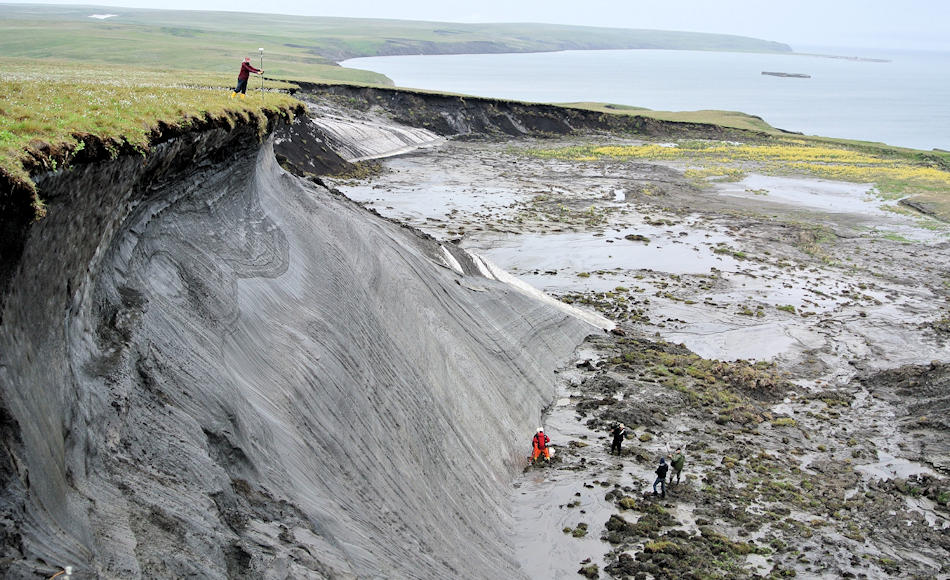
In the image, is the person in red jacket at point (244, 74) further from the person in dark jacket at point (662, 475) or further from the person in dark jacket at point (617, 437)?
the person in dark jacket at point (662, 475)

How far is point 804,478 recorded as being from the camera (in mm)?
18250

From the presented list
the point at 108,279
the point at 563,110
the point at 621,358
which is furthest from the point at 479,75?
the point at 108,279

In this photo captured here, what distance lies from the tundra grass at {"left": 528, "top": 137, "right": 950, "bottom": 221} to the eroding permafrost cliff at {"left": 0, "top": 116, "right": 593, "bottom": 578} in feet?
166

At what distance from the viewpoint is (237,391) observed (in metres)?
11.6

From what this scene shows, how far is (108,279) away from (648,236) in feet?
115

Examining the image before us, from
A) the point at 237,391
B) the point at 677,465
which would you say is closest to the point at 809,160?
the point at 677,465

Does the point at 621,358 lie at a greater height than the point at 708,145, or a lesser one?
lesser

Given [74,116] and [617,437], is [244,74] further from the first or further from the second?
[617,437]

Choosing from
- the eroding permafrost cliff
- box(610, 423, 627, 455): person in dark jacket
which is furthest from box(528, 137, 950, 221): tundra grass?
the eroding permafrost cliff

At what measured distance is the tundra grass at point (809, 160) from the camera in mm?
64688

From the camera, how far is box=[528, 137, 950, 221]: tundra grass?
212 ft

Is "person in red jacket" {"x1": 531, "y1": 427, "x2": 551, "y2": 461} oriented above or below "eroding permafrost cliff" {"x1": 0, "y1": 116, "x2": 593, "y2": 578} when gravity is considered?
below

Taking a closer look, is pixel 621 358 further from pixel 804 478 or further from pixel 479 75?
pixel 479 75

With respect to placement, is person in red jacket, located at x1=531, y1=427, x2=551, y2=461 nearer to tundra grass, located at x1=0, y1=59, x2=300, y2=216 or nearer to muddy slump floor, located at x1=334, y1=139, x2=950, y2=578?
muddy slump floor, located at x1=334, y1=139, x2=950, y2=578
